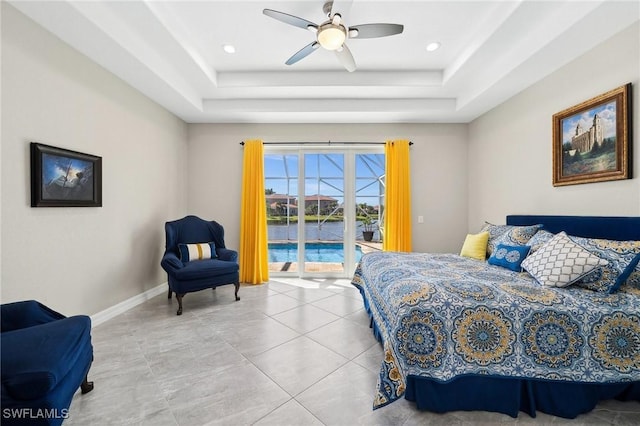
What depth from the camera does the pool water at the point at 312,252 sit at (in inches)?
172

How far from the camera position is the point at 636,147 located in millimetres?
1968

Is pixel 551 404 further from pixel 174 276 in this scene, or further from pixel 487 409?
pixel 174 276

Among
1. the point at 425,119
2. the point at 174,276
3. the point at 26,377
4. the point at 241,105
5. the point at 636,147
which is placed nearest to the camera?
the point at 26,377

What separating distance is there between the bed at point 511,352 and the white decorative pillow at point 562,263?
0.19m

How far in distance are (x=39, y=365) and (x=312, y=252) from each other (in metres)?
3.47

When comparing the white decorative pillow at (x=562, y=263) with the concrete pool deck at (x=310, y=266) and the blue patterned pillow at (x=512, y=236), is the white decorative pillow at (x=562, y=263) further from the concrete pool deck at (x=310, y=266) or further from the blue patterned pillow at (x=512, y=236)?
the concrete pool deck at (x=310, y=266)

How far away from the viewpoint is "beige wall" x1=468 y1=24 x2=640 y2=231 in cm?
203

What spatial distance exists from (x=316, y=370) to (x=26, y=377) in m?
1.52

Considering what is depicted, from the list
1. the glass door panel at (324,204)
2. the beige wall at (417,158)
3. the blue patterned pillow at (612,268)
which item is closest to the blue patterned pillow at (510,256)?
the blue patterned pillow at (612,268)

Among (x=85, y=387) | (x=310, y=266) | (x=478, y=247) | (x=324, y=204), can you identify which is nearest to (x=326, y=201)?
(x=324, y=204)

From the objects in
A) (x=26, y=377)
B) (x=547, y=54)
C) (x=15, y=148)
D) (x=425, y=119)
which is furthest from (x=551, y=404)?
(x=15, y=148)

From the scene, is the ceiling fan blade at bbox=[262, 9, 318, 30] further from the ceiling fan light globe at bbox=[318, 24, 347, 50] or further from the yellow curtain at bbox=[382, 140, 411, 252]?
the yellow curtain at bbox=[382, 140, 411, 252]

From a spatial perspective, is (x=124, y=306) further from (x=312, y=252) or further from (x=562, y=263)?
(x=562, y=263)

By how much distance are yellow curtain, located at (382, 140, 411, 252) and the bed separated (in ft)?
8.28
